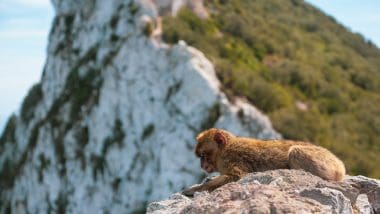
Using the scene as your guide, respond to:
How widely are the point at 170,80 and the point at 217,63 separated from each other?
9.80 ft

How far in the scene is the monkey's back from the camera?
754 centimetres

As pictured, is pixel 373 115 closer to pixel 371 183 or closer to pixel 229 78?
pixel 229 78

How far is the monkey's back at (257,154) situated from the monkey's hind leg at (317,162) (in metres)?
0.24

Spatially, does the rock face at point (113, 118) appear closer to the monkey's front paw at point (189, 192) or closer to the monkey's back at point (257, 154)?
the monkey's back at point (257, 154)

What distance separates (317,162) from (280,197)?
1.98 meters

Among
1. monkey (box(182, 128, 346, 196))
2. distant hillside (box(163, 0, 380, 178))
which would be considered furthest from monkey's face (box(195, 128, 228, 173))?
distant hillside (box(163, 0, 380, 178))

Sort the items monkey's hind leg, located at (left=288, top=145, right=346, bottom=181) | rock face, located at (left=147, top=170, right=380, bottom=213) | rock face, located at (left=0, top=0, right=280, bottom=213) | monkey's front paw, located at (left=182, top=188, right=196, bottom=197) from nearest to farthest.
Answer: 1. rock face, located at (left=147, top=170, right=380, bottom=213)
2. monkey's hind leg, located at (left=288, top=145, right=346, bottom=181)
3. monkey's front paw, located at (left=182, top=188, right=196, bottom=197)
4. rock face, located at (left=0, top=0, right=280, bottom=213)

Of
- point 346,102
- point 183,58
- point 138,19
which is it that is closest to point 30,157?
point 138,19

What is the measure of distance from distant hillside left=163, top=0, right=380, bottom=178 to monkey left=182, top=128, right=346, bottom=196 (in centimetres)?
2624

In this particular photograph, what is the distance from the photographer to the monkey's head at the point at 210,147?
27.0 ft

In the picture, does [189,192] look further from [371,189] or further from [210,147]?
[371,189]

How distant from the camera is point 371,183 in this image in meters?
6.98

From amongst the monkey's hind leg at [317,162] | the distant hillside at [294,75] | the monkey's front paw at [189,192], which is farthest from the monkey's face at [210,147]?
the distant hillside at [294,75]

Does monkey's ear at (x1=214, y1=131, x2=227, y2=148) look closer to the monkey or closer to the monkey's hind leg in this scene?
the monkey
